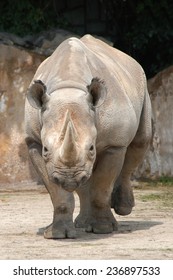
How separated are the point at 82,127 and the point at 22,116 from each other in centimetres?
638

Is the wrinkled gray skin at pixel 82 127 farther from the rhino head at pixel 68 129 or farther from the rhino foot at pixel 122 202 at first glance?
the rhino foot at pixel 122 202

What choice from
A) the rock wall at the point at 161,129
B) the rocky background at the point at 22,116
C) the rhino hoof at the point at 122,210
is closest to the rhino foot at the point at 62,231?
the rhino hoof at the point at 122,210

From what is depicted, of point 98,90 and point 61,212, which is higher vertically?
point 98,90

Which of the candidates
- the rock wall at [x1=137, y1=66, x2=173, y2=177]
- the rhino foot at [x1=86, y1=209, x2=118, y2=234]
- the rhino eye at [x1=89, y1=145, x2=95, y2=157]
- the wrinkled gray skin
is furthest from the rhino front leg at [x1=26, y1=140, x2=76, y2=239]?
the rock wall at [x1=137, y1=66, x2=173, y2=177]

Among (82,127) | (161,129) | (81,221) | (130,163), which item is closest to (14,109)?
(161,129)

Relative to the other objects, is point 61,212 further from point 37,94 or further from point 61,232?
point 37,94

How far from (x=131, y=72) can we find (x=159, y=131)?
4816mm

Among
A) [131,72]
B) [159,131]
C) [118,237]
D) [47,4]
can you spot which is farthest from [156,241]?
[47,4]

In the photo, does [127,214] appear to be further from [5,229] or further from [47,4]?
[47,4]

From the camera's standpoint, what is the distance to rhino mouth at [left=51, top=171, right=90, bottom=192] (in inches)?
384

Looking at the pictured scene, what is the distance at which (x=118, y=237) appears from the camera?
10742 millimetres

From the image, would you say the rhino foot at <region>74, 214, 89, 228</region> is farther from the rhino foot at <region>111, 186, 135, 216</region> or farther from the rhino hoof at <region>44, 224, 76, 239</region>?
the rhino hoof at <region>44, 224, 76, 239</region>

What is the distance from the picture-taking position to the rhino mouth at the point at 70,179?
9.75 meters

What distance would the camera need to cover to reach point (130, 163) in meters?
11.9
